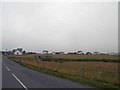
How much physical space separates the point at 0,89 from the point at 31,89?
159cm

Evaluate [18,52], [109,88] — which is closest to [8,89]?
[109,88]

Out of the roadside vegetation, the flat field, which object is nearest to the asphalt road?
the roadside vegetation

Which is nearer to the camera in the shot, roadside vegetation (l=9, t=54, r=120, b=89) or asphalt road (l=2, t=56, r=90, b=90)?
asphalt road (l=2, t=56, r=90, b=90)

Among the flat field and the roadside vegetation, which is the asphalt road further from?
the flat field

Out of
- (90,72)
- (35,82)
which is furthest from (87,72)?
(35,82)

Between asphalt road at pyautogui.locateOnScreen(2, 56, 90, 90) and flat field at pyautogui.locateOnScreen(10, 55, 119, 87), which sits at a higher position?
asphalt road at pyautogui.locateOnScreen(2, 56, 90, 90)

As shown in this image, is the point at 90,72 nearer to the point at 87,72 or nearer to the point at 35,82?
the point at 87,72

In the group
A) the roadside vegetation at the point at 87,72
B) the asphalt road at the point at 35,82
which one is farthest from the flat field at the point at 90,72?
the asphalt road at the point at 35,82

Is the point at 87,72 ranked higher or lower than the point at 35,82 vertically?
lower

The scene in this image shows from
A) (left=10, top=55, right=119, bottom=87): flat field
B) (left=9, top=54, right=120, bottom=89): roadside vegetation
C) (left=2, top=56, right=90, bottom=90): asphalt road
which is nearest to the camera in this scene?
(left=2, top=56, right=90, bottom=90): asphalt road

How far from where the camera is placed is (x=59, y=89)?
13148mm

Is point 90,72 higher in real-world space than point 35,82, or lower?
lower

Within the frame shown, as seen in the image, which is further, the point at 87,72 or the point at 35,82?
the point at 87,72

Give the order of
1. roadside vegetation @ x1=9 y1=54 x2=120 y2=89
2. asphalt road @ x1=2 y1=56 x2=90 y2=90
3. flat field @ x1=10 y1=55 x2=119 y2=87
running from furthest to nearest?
1. flat field @ x1=10 y1=55 x2=119 y2=87
2. roadside vegetation @ x1=9 y1=54 x2=120 y2=89
3. asphalt road @ x1=2 y1=56 x2=90 y2=90
